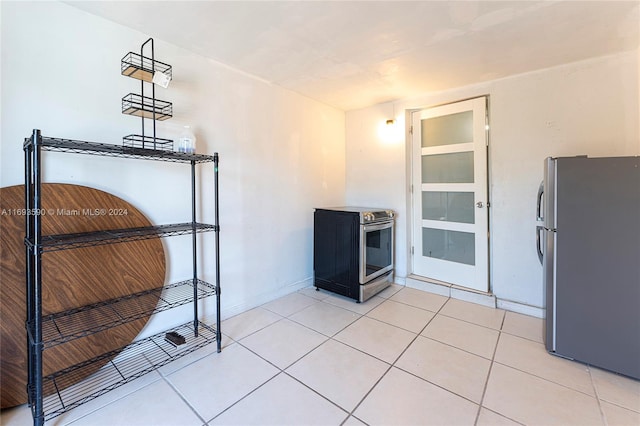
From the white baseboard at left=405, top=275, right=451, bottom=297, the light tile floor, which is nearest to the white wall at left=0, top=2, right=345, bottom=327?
the light tile floor

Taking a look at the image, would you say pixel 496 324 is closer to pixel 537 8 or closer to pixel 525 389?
pixel 525 389

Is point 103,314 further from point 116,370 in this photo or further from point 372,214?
point 372,214

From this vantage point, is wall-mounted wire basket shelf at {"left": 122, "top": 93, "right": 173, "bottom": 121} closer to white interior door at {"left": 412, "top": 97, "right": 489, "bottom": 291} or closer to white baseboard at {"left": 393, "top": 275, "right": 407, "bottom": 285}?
white interior door at {"left": 412, "top": 97, "right": 489, "bottom": 291}

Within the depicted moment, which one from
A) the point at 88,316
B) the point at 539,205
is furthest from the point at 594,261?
the point at 88,316

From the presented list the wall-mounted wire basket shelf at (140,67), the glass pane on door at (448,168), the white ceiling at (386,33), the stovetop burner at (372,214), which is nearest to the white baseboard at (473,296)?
the stovetop burner at (372,214)

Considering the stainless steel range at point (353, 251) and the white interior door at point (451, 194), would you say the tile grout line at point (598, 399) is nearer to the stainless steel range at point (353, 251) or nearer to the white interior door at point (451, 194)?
the white interior door at point (451, 194)

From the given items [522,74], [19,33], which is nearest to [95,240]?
[19,33]

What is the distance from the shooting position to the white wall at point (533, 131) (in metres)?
2.17

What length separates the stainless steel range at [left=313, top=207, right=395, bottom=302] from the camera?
2.79 metres

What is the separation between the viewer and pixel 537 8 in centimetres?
163

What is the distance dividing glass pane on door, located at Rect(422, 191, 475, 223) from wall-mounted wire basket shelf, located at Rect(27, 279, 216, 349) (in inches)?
103

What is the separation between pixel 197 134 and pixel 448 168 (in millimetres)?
2592

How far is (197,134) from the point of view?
2.22 metres

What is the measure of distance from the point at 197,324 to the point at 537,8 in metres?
3.14
